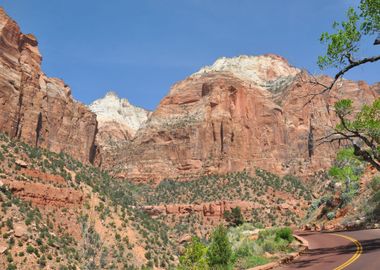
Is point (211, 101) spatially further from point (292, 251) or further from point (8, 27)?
point (292, 251)

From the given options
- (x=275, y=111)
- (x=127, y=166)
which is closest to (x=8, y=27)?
(x=127, y=166)

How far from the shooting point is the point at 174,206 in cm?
8444

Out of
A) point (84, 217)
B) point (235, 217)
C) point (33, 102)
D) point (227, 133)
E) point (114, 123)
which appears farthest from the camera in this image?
point (114, 123)

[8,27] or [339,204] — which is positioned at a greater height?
[8,27]

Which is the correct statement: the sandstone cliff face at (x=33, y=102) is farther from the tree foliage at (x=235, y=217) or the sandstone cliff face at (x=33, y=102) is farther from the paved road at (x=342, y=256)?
the paved road at (x=342, y=256)

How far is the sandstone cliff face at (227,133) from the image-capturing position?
10600 centimetres

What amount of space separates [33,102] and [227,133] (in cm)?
5263

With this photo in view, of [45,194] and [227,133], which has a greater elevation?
[227,133]

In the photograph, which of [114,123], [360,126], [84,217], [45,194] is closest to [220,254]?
[360,126]

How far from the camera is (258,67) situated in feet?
508

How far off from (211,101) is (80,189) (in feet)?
212

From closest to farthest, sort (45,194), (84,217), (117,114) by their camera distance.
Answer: (45,194) → (84,217) → (117,114)

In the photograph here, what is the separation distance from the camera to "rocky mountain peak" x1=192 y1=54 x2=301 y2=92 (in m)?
145

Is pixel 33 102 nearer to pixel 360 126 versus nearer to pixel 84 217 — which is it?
pixel 84 217
